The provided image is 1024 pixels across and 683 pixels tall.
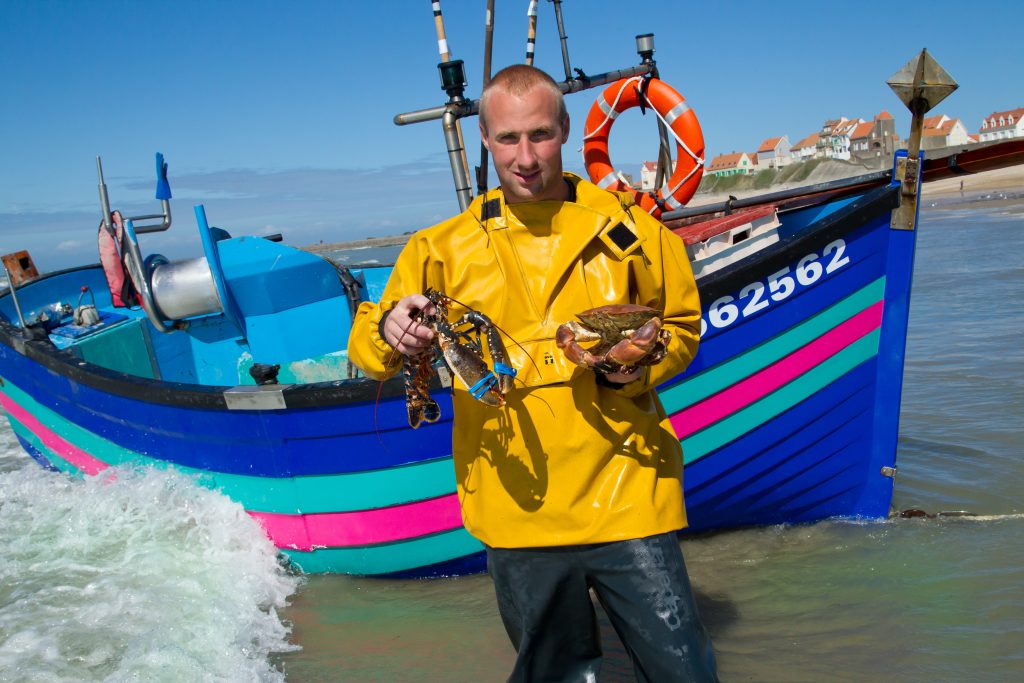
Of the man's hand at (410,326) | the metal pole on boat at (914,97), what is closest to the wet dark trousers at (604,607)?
the man's hand at (410,326)

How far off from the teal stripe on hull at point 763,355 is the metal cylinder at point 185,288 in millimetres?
3422

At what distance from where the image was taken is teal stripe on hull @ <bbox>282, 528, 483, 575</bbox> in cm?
407

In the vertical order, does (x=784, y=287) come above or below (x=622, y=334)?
below

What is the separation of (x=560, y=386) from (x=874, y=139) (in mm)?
98822

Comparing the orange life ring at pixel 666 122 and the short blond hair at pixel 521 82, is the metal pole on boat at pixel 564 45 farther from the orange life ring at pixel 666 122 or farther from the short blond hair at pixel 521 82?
the short blond hair at pixel 521 82

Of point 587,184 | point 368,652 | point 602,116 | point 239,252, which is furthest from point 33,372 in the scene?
point 587,184

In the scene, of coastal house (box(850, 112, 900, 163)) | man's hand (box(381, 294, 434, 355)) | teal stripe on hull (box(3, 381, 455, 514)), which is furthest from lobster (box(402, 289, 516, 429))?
coastal house (box(850, 112, 900, 163))

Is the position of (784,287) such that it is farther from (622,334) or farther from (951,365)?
(951,365)

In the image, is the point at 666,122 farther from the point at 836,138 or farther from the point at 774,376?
the point at 836,138

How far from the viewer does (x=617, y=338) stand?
1833 millimetres

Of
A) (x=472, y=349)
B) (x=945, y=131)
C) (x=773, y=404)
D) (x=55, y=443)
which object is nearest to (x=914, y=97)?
(x=773, y=404)

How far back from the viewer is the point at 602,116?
6.12 meters

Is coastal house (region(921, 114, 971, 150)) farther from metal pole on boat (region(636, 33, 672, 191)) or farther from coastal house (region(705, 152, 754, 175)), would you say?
metal pole on boat (region(636, 33, 672, 191))

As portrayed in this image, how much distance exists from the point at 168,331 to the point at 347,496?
2674mm
